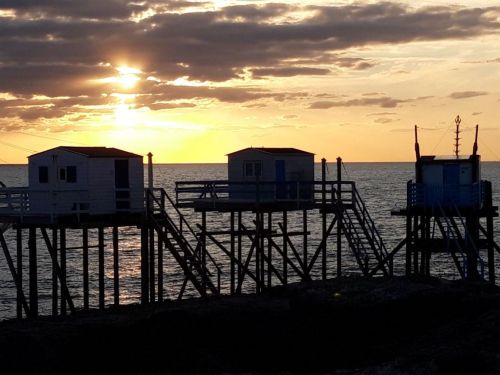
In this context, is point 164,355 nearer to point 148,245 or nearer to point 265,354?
point 265,354

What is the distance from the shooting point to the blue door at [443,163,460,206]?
1502 inches

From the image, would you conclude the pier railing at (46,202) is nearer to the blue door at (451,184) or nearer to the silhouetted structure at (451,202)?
the silhouetted structure at (451,202)

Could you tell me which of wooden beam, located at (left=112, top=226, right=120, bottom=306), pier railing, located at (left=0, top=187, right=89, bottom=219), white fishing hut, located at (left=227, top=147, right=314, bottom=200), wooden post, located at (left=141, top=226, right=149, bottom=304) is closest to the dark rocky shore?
wooden post, located at (left=141, top=226, right=149, bottom=304)

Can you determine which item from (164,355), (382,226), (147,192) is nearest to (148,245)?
(147,192)

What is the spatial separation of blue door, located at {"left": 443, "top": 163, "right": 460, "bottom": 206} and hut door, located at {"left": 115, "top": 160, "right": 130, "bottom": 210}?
1265 cm

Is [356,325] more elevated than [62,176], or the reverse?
[62,176]

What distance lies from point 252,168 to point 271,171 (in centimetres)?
96

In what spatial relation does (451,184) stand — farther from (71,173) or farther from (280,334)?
(71,173)

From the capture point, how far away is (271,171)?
40594 millimetres

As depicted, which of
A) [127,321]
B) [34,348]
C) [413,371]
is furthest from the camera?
[127,321]

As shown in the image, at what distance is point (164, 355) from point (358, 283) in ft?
23.1

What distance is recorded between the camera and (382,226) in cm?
10212

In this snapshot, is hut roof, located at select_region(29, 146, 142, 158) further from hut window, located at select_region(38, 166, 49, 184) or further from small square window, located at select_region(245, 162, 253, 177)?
small square window, located at select_region(245, 162, 253, 177)

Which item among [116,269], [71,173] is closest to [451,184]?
[116,269]
